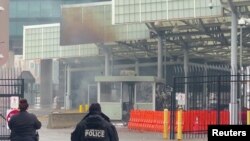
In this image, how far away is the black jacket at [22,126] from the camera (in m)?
10.8

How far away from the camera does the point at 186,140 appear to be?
22.7 metres

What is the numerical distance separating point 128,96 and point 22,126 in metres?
24.0

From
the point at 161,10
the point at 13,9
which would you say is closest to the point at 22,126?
the point at 161,10

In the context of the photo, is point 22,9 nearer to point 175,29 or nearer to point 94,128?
point 175,29

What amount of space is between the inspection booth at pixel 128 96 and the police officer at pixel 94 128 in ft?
81.9

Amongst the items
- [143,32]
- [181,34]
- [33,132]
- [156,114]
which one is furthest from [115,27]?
[33,132]

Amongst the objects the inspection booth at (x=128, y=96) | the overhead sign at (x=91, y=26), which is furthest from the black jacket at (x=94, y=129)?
the overhead sign at (x=91, y=26)

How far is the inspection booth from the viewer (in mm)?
34281

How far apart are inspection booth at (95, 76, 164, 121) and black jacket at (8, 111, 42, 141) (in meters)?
23.2

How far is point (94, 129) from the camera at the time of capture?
8875 mm

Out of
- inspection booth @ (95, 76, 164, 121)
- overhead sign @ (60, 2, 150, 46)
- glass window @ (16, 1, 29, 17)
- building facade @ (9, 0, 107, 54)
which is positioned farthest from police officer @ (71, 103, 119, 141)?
glass window @ (16, 1, 29, 17)

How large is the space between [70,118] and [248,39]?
1897 centimetres

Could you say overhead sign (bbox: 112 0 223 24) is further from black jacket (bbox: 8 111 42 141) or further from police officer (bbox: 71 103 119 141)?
police officer (bbox: 71 103 119 141)

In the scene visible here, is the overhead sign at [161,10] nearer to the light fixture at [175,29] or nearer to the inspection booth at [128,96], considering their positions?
the light fixture at [175,29]
